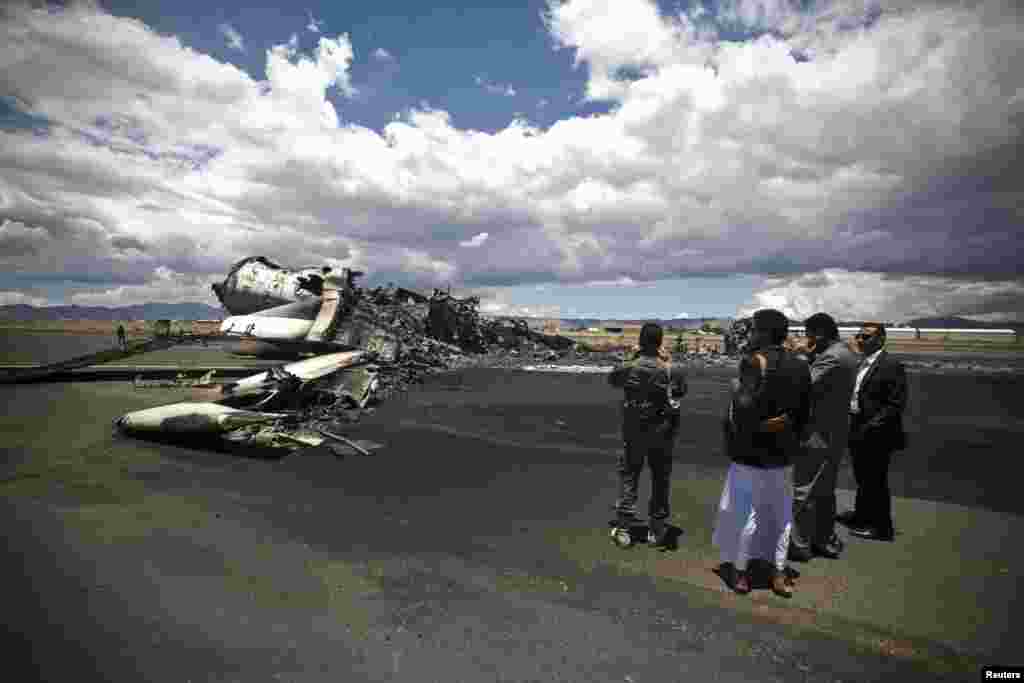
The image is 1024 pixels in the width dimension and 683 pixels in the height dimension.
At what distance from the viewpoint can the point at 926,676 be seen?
2998 mm

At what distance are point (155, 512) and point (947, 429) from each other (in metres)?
15.8

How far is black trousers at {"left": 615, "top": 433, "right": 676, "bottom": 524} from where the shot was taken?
183 inches

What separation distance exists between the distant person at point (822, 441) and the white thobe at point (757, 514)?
2.23 feet

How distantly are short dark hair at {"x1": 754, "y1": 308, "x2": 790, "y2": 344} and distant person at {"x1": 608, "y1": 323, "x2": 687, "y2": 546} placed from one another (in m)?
0.84

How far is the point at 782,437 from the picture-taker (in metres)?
3.79

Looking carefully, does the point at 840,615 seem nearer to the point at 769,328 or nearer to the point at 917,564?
the point at 917,564

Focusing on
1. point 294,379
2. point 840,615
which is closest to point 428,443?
point 294,379

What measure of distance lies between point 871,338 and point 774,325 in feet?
7.05

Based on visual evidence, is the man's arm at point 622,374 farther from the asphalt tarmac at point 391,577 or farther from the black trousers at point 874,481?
the black trousers at point 874,481

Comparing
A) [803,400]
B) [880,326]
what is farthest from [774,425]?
[880,326]

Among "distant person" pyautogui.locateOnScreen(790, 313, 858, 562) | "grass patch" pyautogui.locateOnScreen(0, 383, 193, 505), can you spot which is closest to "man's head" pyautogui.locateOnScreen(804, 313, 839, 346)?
"distant person" pyautogui.locateOnScreen(790, 313, 858, 562)

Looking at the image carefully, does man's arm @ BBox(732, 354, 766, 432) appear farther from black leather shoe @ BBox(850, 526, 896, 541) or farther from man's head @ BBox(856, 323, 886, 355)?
black leather shoe @ BBox(850, 526, 896, 541)

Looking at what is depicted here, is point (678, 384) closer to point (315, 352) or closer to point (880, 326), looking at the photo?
point (880, 326)

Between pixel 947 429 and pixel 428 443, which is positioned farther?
pixel 947 429
